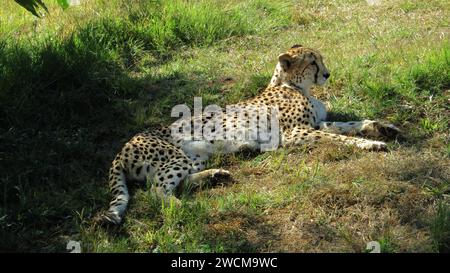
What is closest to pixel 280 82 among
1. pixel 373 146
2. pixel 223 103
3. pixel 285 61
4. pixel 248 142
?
pixel 285 61

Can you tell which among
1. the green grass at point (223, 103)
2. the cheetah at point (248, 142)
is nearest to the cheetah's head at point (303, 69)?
the cheetah at point (248, 142)

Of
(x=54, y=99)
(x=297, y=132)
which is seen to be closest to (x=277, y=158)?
(x=297, y=132)

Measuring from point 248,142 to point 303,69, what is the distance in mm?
947

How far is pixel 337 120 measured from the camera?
17.7 ft

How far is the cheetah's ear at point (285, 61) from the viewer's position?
5.55 meters

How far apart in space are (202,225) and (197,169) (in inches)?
34.5

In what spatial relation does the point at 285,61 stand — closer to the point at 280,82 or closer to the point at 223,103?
the point at 280,82

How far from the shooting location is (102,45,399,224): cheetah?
454cm

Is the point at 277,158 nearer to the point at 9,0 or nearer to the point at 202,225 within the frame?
the point at 202,225

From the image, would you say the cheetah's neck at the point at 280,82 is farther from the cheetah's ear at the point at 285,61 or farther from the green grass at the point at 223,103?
the green grass at the point at 223,103

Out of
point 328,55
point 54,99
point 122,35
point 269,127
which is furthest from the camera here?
point 122,35

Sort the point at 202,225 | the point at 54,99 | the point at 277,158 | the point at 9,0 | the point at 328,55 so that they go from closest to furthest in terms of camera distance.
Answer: the point at 202,225, the point at 277,158, the point at 54,99, the point at 328,55, the point at 9,0

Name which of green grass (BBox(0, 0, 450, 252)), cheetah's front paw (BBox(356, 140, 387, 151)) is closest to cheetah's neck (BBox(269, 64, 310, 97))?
green grass (BBox(0, 0, 450, 252))

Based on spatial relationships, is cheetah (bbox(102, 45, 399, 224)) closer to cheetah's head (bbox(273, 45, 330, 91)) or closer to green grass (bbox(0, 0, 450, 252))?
cheetah's head (bbox(273, 45, 330, 91))
